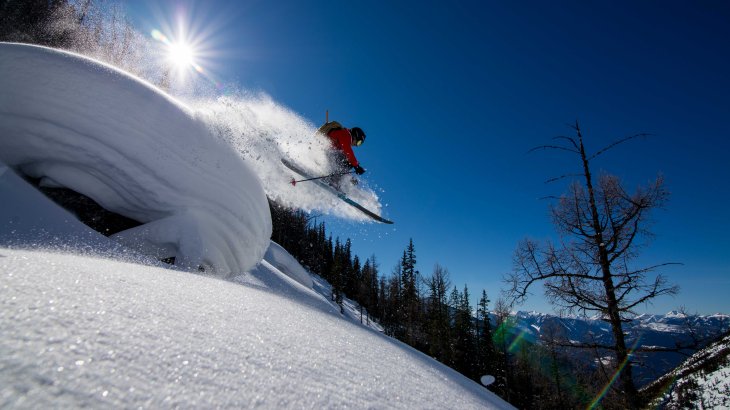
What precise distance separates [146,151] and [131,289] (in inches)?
120

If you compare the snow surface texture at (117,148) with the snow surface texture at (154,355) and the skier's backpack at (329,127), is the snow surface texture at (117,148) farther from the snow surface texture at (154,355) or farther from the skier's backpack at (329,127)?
the skier's backpack at (329,127)

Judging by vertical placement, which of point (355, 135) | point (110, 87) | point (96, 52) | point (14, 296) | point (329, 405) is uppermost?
point (96, 52)

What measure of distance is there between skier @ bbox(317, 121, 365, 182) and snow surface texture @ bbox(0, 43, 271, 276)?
258 inches

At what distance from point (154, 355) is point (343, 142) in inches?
386

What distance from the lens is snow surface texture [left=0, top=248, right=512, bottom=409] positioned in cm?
56

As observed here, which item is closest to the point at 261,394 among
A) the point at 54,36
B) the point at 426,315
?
the point at 54,36

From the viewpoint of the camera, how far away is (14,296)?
0.80 metres

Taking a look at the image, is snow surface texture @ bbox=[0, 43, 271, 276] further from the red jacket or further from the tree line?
the tree line

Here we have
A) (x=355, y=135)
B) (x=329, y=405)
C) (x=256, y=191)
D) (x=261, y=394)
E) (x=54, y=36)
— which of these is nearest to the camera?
(x=261, y=394)

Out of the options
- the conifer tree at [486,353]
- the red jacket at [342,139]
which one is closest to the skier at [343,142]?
the red jacket at [342,139]

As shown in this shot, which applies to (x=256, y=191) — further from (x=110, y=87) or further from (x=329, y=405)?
(x=329, y=405)

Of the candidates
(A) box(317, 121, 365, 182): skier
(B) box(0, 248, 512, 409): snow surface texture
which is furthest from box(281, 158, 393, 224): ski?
(B) box(0, 248, 512, 409): snow surface texture

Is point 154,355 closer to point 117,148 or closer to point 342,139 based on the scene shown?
point 117,148

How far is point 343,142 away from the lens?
10242mm
